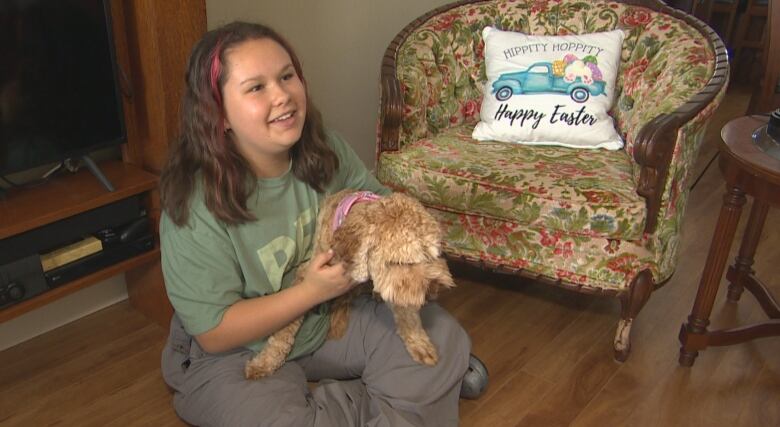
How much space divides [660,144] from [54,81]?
147 centimetres

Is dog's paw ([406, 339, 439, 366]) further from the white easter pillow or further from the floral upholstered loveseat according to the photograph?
the white easter pillow

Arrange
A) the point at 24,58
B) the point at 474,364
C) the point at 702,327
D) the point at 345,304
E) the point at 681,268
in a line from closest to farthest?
the point at 24,58 → the point at 345,304 → the point at 474,364 → the point at 702,327 → the point at 681,268

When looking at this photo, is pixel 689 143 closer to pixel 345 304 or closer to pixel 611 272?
pixel 611 272

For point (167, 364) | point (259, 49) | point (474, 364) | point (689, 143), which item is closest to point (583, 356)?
point (474, 364)

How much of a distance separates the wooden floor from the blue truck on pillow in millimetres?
635

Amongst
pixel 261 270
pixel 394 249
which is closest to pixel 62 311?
pixel 261 270

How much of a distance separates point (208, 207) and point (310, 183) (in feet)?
0.82

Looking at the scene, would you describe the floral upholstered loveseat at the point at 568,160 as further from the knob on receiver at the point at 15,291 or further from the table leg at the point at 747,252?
the knob on receiver at the point at 15,291

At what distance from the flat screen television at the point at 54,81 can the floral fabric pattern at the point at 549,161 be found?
828 millimetres

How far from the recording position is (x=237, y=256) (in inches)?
52.8

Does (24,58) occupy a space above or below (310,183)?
above

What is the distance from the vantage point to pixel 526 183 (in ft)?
5.92

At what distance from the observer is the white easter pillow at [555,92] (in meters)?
2.05

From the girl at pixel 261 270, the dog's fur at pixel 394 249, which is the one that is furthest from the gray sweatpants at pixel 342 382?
the dog's fur at pixel 394 249
